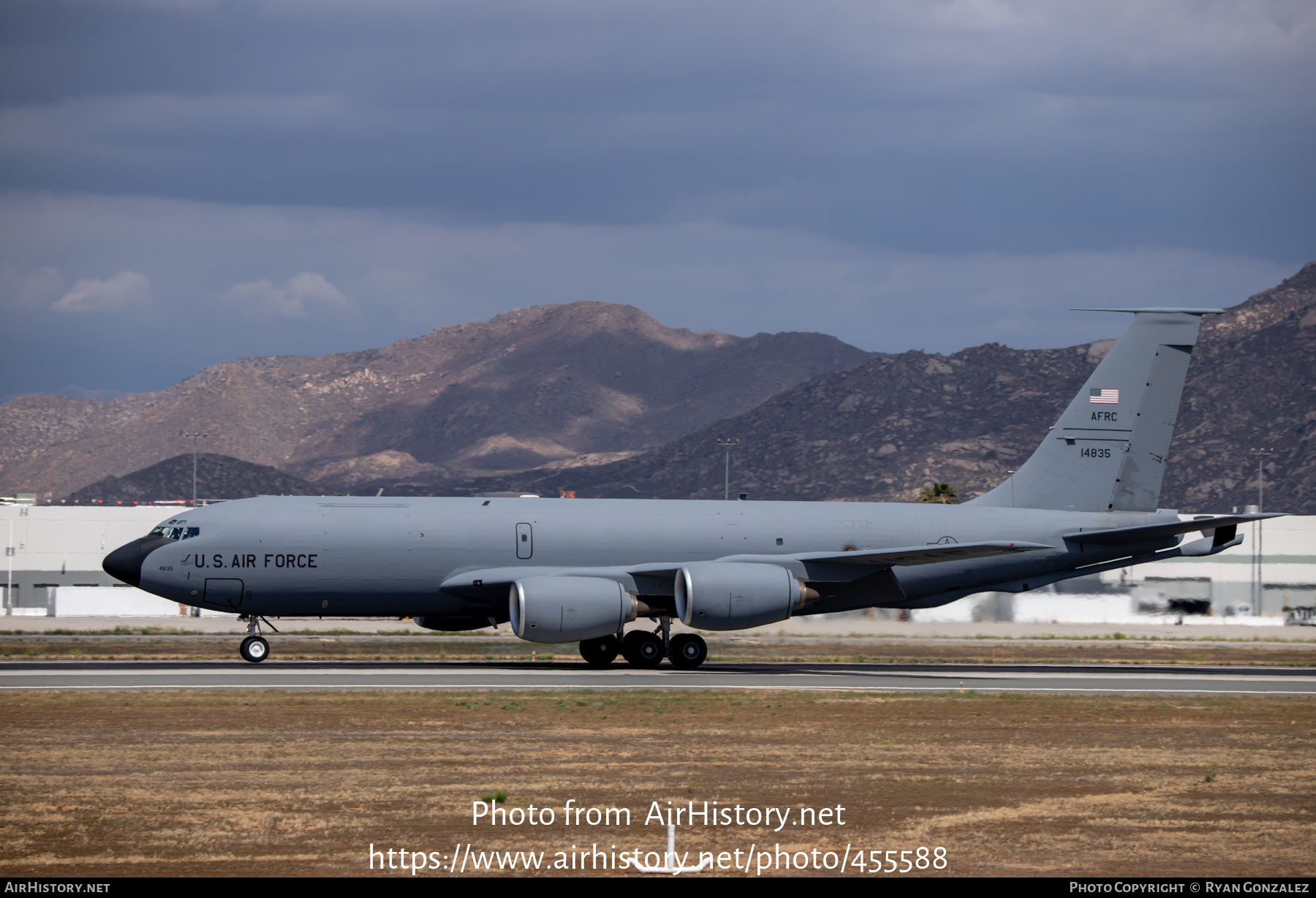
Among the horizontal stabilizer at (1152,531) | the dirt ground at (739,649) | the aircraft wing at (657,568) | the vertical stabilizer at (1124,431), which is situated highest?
the vertical stabilizer at (1124,431)

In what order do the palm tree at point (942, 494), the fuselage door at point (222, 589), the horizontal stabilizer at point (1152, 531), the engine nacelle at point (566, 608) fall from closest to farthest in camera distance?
1. the engine nacelle at point (566, 608)
2. the fuselage door at point (222, 589)
3. the horizontal stabilizer at point (1152, 531)
4. the palm tree at point (942, 494)

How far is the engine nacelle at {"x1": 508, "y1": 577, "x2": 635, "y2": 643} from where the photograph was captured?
32.3m

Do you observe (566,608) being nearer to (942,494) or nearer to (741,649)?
(741,649)

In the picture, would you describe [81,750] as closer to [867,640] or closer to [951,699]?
[951,699]

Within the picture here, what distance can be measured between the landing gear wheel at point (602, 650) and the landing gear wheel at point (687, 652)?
1591 millimetres

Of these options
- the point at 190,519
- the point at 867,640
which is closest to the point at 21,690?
the point at 190,519

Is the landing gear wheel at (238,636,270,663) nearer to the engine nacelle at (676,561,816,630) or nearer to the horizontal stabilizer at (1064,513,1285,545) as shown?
the engine nacelle at (676,561,816,630)

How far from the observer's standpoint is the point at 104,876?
1223 centimetres

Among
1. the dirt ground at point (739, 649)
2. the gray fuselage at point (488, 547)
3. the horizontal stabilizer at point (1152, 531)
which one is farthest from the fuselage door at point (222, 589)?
the horizontal stabilizer at point (1152, 531)

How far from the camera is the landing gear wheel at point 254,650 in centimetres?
3416

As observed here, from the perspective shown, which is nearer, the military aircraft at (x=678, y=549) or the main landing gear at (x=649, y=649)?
the military aircraft at (x=678, y=549)

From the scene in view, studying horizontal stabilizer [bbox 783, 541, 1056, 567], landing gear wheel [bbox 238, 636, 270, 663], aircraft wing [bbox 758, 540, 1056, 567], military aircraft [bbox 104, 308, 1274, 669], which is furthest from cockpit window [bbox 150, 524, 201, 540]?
horizontal stabilizer [bbox 783, 541, 1056, 567]

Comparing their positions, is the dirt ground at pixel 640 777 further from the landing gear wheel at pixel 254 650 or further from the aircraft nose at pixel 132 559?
the aircraft nose at pixel 132 559
